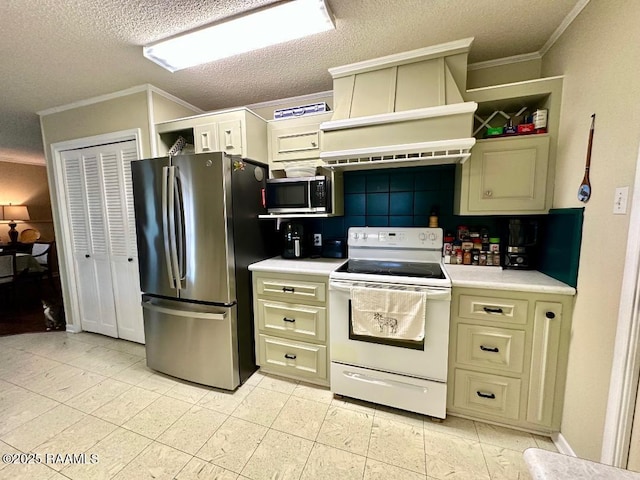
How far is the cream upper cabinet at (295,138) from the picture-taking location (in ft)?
6.86

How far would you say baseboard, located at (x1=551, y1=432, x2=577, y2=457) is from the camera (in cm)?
137

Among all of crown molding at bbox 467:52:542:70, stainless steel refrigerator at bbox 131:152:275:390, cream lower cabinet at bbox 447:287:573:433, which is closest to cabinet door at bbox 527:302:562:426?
cream lower cabinet at bbox 447:287:573:433

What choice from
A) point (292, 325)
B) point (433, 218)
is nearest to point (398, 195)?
point (433, 218)

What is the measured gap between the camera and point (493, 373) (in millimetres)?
1534

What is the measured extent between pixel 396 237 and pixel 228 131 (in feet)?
5.36

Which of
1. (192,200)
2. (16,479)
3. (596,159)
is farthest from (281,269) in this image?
(596,159)

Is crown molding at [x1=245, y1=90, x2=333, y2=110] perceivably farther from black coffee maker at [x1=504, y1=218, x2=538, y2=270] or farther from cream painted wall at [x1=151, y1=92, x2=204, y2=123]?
black coffee maker at [x1=504, y1=218, x2=538, y2=270]

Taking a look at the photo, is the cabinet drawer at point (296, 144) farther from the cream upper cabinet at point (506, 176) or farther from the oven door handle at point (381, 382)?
the oven door handle at point (381, 382)

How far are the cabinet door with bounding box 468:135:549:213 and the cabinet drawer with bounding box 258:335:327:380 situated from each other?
5.06 ft

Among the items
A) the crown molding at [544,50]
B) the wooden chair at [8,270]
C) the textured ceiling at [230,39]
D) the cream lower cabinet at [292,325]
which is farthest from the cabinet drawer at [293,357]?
the wooden chair at [8,270]

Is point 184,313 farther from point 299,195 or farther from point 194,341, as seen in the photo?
point 299,195

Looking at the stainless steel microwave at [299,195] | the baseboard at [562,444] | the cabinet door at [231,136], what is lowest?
the baseboard at [562,444]

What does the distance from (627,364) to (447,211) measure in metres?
1.32

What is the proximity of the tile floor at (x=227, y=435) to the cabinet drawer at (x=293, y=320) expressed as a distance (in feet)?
1.42
